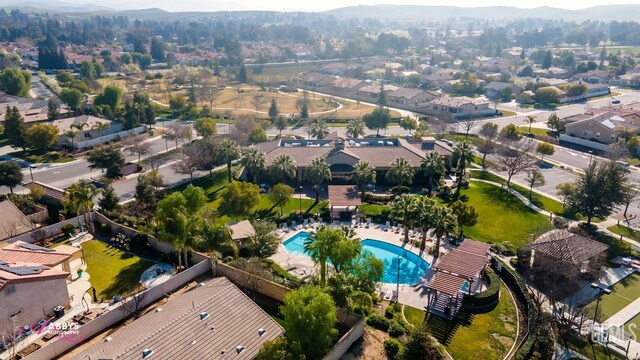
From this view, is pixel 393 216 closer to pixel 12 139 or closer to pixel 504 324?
pixel 504 324

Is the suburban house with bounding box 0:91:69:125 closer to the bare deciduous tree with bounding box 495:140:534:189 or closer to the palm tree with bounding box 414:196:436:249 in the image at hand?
the palm tree with bounding box 414:196:436:249

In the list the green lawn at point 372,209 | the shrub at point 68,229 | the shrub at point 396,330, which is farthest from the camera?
the green lawn at point 372,209

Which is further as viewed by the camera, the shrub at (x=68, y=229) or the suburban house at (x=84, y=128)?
the suburban house at (x=84, y=128)

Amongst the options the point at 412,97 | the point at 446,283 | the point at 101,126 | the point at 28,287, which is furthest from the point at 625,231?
the point at 101,126

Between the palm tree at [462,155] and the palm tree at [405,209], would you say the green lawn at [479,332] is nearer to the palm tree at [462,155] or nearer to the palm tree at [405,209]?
the palm tree at [405,209]

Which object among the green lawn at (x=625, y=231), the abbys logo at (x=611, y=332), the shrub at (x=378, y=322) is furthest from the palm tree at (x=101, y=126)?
the green lawn at (x=625, y=231)

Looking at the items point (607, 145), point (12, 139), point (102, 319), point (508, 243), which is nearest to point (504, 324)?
point (508, 243)

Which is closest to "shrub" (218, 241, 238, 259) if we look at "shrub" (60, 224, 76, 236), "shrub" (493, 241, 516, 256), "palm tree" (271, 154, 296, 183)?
"shrub" (60, 224, 76, 236)
